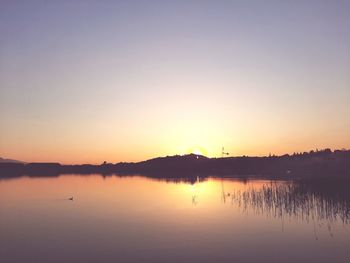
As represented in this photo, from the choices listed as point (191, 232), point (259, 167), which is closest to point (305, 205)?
point (191, 232)

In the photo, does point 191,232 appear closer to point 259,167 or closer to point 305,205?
point 305,205

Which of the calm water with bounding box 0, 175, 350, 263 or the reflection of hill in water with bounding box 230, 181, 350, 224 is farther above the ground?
the reflection of hill in water with bounding box 230, 181, 350, 224

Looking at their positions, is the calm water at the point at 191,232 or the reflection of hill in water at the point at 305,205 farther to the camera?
the reflection of hill in water at the point at 305,205

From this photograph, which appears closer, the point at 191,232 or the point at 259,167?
the point at 191,232

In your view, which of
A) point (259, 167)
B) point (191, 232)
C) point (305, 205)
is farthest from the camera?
point (259, 167)

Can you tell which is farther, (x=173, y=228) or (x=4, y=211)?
(x=4, y=211)

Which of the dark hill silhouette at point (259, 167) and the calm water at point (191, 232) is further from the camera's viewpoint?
the dark hill silhouette at point (259, 167)

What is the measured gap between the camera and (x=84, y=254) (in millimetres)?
19781

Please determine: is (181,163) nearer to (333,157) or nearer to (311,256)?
(333,157)

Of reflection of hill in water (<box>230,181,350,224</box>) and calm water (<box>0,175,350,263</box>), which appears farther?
reflection of hill in water (<box>230,181,350,224</box>)

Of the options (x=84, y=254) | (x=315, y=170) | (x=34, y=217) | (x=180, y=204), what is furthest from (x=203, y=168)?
(x=84, y=254)

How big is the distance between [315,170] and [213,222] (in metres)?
64.9

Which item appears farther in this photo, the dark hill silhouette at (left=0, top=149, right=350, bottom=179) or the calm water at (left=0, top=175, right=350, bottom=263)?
the dark hill silhouette at (left=0, top=149, right=350, bottom=179)

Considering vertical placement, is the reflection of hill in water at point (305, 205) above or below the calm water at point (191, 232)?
above
